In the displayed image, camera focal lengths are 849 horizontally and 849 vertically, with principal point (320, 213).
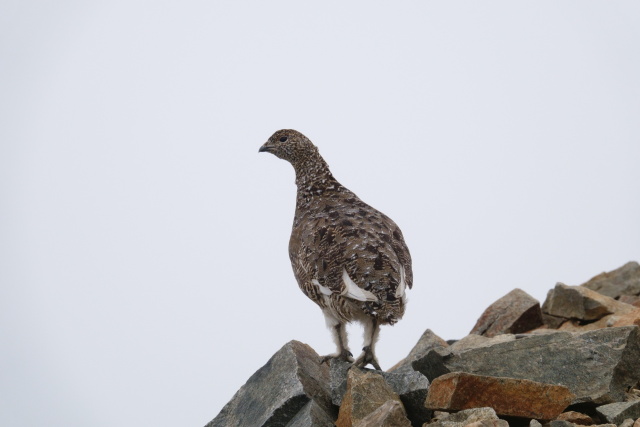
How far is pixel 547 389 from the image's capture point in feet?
23.4

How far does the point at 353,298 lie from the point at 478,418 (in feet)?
6.53

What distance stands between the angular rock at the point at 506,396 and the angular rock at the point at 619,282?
6027 mm

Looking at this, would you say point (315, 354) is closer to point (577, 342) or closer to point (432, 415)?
point (432, 415)

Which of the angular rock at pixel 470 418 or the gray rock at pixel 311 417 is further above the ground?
the gray rock at pixel 311 417

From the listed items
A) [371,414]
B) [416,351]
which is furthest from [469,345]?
[371,414]

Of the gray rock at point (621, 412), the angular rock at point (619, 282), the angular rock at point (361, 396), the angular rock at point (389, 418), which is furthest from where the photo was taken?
the angular rock at point (619, 282)

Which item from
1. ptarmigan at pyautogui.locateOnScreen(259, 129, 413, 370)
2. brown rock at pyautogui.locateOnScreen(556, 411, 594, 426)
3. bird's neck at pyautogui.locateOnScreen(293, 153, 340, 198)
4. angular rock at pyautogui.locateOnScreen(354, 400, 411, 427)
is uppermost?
bird's neck at pyautogui.locateOnScreen(293, 153, 340, 198)

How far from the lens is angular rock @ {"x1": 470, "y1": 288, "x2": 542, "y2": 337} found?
11328 millimetres

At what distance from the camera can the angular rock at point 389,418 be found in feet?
21.9

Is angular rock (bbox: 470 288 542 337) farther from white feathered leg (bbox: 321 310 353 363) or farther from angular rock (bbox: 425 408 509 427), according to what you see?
angular rock (bbox: 425 408 509 427)

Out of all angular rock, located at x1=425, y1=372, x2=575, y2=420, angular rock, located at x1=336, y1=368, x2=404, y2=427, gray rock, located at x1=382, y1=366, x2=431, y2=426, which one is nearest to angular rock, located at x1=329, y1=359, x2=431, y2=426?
gray rock, located at x1=382, y1=366, x2=431, y2=426

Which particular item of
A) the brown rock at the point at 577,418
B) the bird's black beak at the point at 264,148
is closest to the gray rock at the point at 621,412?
the brown rock at the point at 577,418

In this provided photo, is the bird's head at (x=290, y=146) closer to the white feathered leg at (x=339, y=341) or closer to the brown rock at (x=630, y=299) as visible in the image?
the white feathered leg at (x=339, y=341)

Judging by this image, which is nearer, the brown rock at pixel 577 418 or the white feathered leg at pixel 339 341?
the brown rock at pixel 577 418
